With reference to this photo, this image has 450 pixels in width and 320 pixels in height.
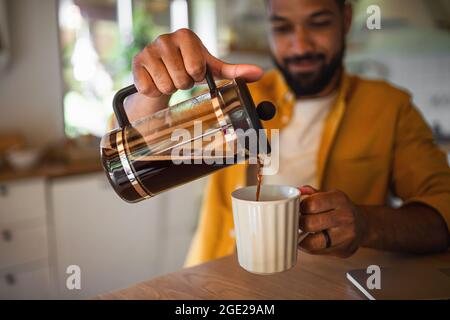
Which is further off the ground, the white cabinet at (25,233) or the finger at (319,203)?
the finger at (319,203)

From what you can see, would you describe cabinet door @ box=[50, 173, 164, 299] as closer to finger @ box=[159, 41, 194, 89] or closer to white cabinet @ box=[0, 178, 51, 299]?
white cabinet @ box=[0, 178, 51, 299]

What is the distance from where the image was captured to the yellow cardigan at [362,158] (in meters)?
0.96

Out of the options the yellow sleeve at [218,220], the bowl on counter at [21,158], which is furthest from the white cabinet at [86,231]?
the yellow sleeve at [218,220]

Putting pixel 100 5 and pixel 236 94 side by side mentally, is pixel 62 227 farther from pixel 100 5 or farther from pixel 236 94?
pixel 236 94

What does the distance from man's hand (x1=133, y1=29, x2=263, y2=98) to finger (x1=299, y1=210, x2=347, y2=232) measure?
20cm

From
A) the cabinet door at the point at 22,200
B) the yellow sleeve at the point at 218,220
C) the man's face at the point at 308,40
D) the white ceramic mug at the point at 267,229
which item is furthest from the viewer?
the cabinet door at the point at 22,200

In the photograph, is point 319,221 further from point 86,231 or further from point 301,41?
point 86,231

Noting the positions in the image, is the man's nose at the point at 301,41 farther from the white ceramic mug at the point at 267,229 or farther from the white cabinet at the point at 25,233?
the white cabinet at the point at 25,233

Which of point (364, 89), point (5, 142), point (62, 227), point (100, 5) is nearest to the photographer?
point (364, 89)

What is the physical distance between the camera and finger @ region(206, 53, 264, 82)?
1.91 feet

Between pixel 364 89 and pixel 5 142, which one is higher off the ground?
pixel 364 89

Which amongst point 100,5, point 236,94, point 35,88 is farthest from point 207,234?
point 100,5
